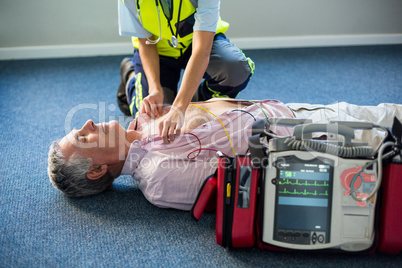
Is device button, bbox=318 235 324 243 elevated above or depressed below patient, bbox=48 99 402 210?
below

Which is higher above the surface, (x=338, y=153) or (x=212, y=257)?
(x=338, y=153)

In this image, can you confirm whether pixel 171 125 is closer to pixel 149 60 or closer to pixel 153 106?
pixel 153 106

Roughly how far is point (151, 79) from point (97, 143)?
1.47ft

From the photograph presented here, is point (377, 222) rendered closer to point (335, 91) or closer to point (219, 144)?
point (219, 144)

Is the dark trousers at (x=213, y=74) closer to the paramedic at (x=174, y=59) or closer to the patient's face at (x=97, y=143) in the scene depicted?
the paramedic at (x=174, y=59)

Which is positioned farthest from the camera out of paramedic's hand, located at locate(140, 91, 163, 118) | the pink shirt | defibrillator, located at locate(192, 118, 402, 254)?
paramedic's hand, located at locate(140, 91, 163, 118)

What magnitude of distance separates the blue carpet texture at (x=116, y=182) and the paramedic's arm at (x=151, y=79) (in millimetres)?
327

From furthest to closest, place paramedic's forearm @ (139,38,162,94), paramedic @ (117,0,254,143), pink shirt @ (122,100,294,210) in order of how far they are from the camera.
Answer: paramedic's forearm @ (139,38,162,94)
paramedic @ (117,0,254,143)
pink shirt @ (122,100,294,210)

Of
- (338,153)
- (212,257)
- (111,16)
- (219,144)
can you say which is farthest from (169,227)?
(111,16)

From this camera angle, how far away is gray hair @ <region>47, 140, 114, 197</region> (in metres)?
1.52

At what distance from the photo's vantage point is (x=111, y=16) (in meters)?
2.80

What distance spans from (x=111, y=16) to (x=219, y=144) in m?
1.64

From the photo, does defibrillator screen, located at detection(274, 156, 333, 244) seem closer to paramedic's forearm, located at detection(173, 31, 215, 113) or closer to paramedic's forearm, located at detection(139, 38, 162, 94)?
paramedic's forearm, located at detection(173, 31, 215, 113)

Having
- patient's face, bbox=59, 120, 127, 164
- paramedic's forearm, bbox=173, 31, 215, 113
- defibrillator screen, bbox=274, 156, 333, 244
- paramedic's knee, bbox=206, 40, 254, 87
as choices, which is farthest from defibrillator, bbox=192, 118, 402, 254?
paramedic's knee, bbox=206, 40, 254, 87
